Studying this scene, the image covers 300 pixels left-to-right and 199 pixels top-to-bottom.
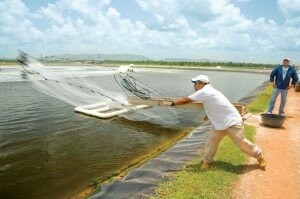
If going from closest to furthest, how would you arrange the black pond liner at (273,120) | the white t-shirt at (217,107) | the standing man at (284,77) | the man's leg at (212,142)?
the white t-shirt at (217,107) < the man's leg at (212,142) < the black pond liner at (273,120) < the standing man at (284,77)

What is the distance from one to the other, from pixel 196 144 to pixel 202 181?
335 centimetres

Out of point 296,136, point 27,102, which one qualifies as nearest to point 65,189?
point 296,136

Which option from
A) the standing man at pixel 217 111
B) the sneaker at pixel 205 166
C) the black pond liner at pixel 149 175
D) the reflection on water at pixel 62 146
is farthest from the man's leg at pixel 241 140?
the reflection on water at pixel 62 146

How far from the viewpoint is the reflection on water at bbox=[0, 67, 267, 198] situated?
8.90m

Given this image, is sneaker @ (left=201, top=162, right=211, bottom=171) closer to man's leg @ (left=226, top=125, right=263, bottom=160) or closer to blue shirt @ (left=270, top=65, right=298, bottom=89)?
man's leg @ (left=226, top=125, right=263, bottom=160)

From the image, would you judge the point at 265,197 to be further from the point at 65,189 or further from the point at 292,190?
the point at 65,189

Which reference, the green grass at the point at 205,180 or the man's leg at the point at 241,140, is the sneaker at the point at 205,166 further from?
the man's leg at the point at 241,140

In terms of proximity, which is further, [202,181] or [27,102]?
[27,102]

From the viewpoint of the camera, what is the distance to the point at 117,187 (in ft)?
22.0

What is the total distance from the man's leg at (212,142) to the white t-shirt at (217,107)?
0.26 m

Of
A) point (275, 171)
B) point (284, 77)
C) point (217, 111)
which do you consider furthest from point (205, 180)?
point (284, 77)

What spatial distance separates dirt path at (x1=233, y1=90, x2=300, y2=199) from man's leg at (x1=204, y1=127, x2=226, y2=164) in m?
0.82

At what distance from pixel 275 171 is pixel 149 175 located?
3088mm

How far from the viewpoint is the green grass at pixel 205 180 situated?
5994mm
